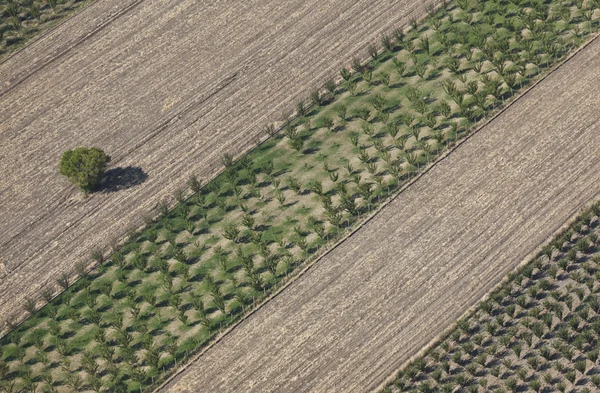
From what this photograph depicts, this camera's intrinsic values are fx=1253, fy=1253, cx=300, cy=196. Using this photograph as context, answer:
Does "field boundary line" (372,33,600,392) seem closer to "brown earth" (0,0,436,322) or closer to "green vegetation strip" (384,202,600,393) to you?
"green vegetation strip" (384,202,600,393)

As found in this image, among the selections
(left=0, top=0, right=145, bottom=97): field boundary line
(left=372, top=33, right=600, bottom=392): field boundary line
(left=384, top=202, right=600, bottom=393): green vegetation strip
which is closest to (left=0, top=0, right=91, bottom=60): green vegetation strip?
(left=0, top=0, right=145, bottom=97): field boundary line

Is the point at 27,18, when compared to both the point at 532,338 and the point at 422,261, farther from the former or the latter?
the point at 532,338

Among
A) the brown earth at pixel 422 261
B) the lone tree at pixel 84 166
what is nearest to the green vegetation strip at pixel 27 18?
the lone tree at pixel 84 166

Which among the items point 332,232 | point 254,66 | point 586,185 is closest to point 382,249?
point 332,232

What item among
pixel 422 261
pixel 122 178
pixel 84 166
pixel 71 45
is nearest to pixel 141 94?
pixel 122 178

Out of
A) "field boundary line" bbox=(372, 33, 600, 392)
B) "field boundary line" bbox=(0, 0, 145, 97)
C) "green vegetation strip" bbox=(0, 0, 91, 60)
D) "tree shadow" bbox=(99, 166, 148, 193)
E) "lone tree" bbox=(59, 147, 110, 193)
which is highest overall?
"green vegetation strip" bbox=(0, 0, 91, 60)
